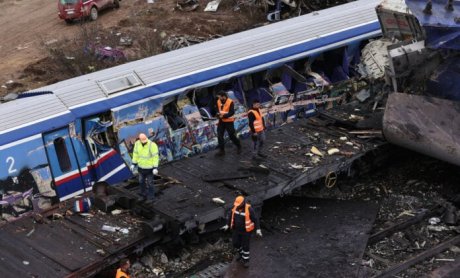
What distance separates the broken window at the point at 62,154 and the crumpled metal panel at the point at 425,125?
6.33 metres

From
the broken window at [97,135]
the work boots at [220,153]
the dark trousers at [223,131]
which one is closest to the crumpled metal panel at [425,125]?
the dark trousers at [223,131]

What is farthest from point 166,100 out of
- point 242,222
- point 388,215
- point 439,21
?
point 439,21

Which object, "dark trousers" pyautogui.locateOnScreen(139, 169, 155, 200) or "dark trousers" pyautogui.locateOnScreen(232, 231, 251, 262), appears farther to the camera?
"dark trousers" pyautogui.locateOnScreen(139, 169, 155, 200)

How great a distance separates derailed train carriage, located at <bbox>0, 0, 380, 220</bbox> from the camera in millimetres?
12438

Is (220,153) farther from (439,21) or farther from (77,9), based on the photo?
(77,9)

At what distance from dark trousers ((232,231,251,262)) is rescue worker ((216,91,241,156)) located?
322 cm

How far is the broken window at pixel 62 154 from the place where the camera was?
12.7 meters

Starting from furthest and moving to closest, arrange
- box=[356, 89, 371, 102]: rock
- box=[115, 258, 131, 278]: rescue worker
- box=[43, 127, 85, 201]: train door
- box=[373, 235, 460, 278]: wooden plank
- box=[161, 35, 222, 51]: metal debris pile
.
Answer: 1. box=[161, 35, 222, 51]: metal debris pile
2. box=[356, 89, 371, 102]: rock
3. box=[43, 127, 85, 201]: train door
4. box=[373, 235, 460, 278]: wooden plank
5. box=[115, 258, 131, 278]: rescue worker

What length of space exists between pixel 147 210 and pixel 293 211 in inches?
124

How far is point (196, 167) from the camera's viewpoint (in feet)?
42.6

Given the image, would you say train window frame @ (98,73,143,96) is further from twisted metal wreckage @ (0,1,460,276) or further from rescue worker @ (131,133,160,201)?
rescue worker @ (131,133,160,201)

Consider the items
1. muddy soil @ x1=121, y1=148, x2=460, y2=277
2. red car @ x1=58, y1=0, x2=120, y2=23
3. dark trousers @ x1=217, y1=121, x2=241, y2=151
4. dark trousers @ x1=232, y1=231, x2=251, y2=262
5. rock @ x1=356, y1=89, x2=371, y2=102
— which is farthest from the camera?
red car @ x1=58, y1=0, x2=120, y2=23

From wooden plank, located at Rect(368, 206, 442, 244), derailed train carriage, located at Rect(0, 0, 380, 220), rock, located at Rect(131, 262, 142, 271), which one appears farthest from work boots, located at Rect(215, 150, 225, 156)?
wooden plank, located at Rect(368, 206, 442, 244)

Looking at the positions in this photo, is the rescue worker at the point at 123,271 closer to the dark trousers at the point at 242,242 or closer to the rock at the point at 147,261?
the rock at the point at 147,261
